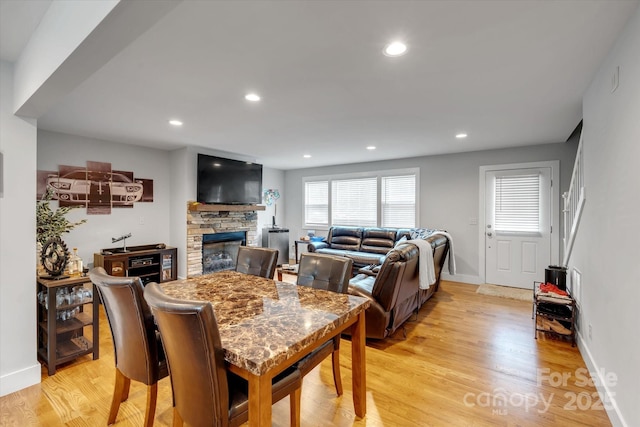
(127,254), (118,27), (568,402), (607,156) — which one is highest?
(118,27)

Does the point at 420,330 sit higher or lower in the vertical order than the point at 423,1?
lower

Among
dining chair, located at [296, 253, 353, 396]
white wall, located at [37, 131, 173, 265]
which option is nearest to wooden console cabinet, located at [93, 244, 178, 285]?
white wall, located at [37, 131, 173, 265]

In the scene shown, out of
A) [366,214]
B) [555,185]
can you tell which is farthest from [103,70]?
[555,185]

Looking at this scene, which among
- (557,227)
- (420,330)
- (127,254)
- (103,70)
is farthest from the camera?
(557,227)

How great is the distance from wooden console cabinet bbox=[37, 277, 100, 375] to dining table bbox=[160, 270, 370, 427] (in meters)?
1.10

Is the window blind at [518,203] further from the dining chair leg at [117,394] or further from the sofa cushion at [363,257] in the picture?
the dining chair leg at [117,394]

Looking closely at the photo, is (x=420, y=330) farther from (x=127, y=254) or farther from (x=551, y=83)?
(x=127, y=254)

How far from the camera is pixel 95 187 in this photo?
440 centimetres

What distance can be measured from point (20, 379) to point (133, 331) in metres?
1.57

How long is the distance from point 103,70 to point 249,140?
2.38 m

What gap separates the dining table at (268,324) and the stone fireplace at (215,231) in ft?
9.72

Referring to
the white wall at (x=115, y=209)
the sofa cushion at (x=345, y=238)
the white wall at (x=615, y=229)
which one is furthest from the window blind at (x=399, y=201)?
the white wall at (x=115, y=209)

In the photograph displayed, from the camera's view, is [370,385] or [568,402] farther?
[370,385]

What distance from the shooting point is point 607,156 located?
2.01 meters
